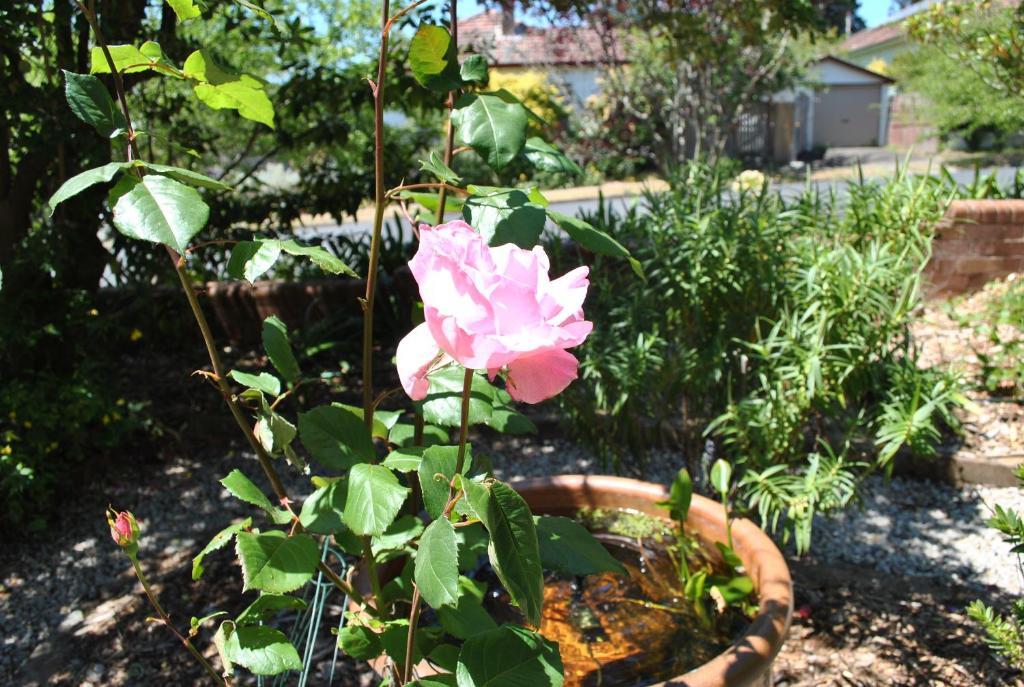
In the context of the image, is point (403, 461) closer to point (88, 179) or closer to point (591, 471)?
point (88, 179)

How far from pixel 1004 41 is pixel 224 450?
17.8 feet

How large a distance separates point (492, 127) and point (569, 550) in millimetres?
549

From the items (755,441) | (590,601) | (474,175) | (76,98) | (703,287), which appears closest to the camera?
(76,98)

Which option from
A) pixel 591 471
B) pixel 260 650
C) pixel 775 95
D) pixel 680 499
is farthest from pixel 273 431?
pixel 775 95

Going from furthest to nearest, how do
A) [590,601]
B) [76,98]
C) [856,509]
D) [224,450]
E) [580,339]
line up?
[224,450], [856,509], [590,601], [76,98], [580,339]

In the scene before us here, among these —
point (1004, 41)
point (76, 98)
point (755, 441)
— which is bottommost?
point (755, 441)

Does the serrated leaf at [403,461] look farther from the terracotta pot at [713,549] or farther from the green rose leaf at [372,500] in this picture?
the terracotta pot at [713,549]

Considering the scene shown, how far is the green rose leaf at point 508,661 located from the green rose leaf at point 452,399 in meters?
0.28

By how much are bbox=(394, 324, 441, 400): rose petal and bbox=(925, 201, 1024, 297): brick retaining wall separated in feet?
14.7

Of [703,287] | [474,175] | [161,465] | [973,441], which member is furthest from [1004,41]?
[474,175]

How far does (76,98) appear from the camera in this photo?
94 cm

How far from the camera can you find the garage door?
982 inches

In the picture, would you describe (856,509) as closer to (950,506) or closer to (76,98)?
(950,506)

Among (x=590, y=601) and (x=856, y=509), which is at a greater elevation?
(x=590, y=601)
